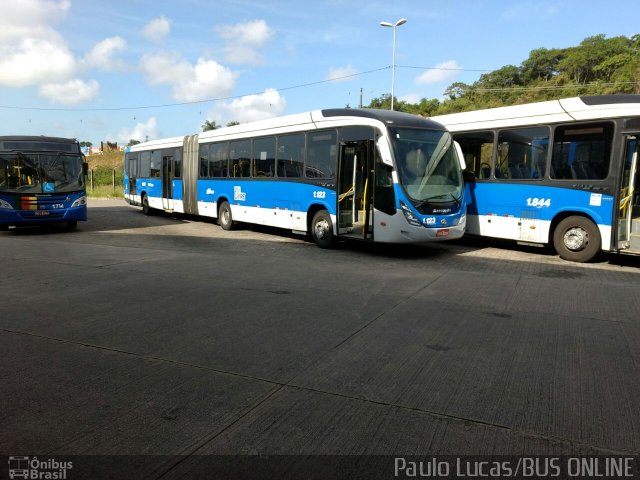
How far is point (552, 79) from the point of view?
78.4 m

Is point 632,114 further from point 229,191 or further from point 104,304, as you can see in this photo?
point 229,191

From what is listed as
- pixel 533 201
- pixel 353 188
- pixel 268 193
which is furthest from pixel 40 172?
pixel 533 201

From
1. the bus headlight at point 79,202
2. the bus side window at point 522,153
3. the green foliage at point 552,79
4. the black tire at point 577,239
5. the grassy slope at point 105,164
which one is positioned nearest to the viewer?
the black tire at point 577,239

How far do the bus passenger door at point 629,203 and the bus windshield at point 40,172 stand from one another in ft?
50.8

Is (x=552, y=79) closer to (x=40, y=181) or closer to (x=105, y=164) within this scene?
(x=105, y=164)

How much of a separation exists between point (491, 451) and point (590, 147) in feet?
30.7

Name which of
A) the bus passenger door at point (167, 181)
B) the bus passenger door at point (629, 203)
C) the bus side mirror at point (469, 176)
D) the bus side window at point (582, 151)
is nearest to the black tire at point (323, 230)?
the bus side mirror at point (469, 176)

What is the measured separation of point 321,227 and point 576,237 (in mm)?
5909

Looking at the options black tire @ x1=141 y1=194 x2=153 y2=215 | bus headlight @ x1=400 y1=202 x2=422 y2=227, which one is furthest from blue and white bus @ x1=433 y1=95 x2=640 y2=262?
black tire @ x1=141 y1=194 x2=153 y2=215

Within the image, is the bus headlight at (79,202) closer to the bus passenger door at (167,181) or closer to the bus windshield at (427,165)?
the bus passenger door at (167,181)

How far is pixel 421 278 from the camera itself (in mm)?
8609

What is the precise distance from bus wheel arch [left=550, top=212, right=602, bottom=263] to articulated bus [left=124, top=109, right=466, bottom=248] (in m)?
2.11

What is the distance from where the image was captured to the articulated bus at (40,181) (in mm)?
15086

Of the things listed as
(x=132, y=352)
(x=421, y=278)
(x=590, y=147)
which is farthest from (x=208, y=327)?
(x=590, y=147)
